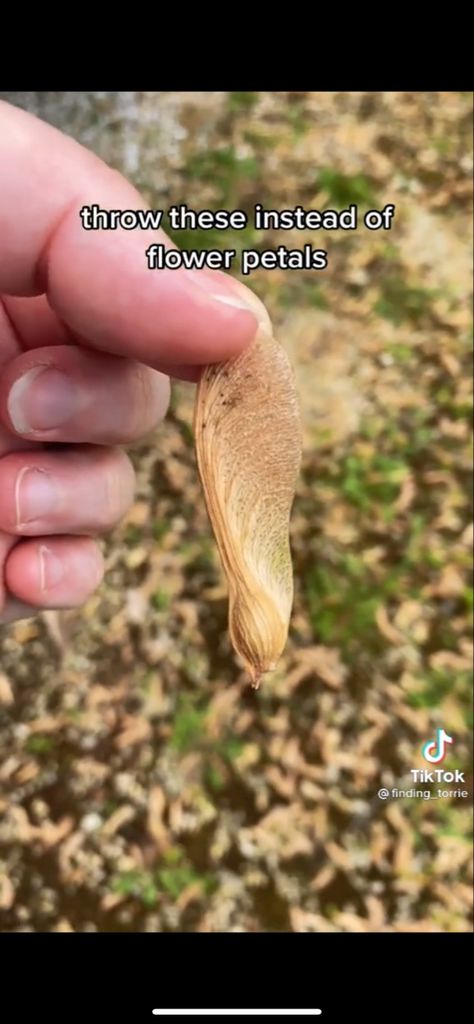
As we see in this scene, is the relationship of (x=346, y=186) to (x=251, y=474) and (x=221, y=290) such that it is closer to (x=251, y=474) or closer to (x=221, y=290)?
(x=221, y=290)

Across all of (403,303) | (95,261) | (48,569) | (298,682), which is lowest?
(298,682)

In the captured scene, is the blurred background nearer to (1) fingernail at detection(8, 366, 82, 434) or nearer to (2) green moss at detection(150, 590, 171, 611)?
(2) green moss at detection(150, 590, 171, 611)

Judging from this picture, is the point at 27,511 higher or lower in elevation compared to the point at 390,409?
lower

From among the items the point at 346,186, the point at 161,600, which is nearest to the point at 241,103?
the point at 346,186

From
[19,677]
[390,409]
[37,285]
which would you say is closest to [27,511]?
[37,285]

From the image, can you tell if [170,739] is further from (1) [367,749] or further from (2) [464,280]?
(2) [464,280]

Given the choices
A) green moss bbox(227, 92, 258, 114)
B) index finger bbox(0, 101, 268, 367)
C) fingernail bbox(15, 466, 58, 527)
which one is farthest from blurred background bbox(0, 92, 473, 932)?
index finger bbox(0, 101, 268, 367)
